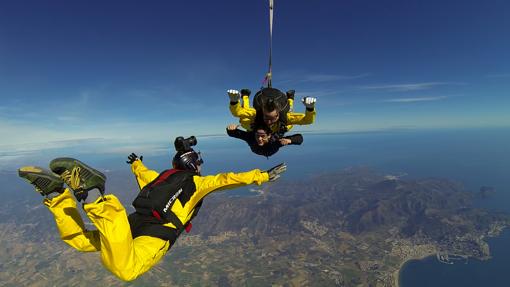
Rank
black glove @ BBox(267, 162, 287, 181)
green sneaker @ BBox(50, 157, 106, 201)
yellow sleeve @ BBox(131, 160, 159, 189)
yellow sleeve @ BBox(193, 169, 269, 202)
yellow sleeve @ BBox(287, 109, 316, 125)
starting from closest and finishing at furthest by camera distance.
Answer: green sneaker @ BBox(50, 157, 106, 201)
yellow sleeve @ BBox(193, 169, 269, 202)
black glove @ BBox(267, 162, 287, 181)
yellow sleeve @ BBox(131, 160, 159, 189)
yellow sleeve @ BBox(287, 109, 316, 125)

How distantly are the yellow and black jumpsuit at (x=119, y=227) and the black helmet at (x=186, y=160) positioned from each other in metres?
0.33

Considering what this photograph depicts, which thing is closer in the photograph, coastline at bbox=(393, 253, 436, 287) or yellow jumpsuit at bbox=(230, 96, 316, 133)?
yellow jumpsuit at bbox=(230, 96, 316, 133)

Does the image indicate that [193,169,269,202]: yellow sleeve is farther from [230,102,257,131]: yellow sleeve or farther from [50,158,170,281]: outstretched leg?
[230,102,257,131]: yellow sleeve

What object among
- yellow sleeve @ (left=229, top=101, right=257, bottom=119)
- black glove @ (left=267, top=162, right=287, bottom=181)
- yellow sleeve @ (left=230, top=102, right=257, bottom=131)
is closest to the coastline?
yellow sleeve @ (left=230, top=102, right=257, bottom=131)

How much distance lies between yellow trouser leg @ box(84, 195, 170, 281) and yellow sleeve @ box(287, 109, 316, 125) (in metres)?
4.39

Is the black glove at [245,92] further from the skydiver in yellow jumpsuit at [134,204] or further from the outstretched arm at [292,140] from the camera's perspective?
the skydiver in yellow jumpsuit at [134,204]

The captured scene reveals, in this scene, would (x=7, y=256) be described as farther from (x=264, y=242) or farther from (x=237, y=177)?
(x=237, y=177)

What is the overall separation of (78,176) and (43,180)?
1.27ft

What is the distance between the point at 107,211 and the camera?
2986mm

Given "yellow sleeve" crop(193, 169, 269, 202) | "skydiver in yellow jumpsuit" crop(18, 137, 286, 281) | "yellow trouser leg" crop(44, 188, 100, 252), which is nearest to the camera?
"skydiver in yellow jumpsuit" crop(18, 137, 286, 281)

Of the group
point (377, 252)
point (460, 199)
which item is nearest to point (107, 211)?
point (377, 252)

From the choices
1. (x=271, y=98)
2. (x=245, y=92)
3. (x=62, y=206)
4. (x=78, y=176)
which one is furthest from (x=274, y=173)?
(x=62, y=206)

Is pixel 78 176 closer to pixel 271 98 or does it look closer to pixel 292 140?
pixel 271 98

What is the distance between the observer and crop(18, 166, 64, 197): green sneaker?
332 cm
